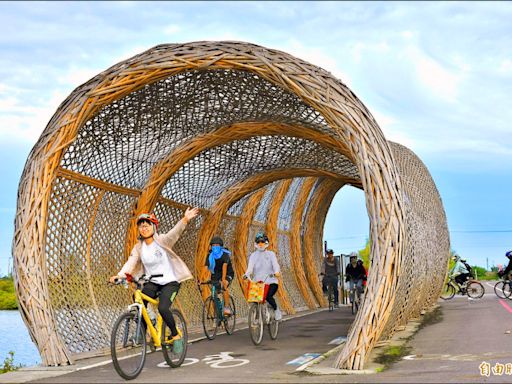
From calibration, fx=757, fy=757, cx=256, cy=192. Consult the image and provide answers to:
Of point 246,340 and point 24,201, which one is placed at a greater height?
point 24,201

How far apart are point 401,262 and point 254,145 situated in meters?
6.34

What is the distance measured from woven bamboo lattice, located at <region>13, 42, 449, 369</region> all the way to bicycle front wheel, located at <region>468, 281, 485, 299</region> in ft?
29.3

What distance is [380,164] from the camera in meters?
8.75

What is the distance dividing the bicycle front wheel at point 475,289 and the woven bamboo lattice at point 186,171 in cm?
894

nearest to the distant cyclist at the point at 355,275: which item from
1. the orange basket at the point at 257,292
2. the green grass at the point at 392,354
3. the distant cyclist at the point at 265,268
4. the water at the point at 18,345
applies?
the distant cyclist at the point at 265,268

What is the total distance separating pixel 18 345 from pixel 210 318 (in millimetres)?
5264

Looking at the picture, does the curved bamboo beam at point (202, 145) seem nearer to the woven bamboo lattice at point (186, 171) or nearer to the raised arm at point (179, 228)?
the woven bamboo lattice at point (186, 171)

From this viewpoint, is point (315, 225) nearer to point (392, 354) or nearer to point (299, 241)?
point (299, 241)

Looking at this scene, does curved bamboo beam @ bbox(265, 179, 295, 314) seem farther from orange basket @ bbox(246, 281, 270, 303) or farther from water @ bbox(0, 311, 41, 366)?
orange basket @ bbox(246, 281, 270, 303)

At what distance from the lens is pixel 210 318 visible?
1291cm

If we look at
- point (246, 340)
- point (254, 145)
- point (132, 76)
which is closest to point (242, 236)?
point (254, 145)

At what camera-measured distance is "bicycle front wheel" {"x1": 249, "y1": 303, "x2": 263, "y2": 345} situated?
11.3 meters

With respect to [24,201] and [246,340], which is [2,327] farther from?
[24,201]

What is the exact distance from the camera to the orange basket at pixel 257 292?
11.8 meters
